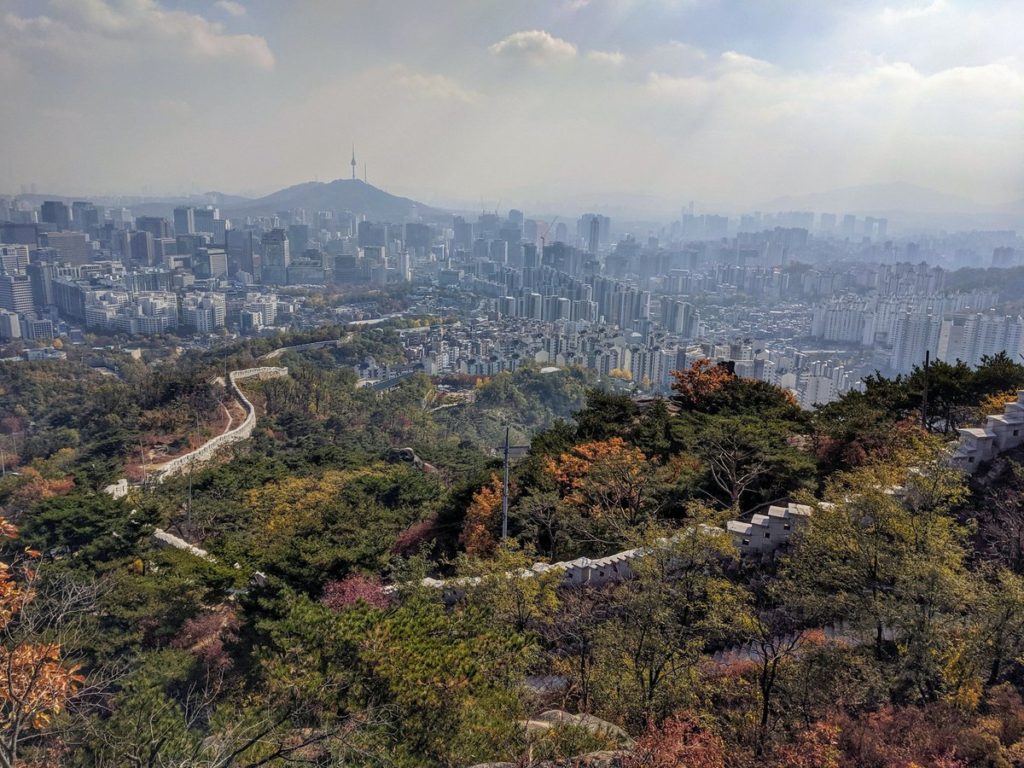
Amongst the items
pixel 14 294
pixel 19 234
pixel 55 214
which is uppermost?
pixel 55 214

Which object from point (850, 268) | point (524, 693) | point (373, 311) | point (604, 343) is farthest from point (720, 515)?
point (850, 268)

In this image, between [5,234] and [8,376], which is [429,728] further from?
[5,234]

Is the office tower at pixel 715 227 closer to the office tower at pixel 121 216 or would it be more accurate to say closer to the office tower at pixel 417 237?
the office tower at pixel 417 237

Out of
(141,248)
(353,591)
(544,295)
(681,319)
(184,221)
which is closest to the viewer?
(353,591)

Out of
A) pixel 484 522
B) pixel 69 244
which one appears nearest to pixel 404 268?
pixel 69 244

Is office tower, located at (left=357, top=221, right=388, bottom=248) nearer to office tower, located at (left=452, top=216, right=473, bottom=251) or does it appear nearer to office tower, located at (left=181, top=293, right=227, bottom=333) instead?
office tower, located at (left=452, top=216, right=473, bottom=251)

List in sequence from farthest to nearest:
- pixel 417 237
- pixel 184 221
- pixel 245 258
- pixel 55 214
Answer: pixel 417 237 < pixel 184 221 < pixel 55 214 < pixel 245 258

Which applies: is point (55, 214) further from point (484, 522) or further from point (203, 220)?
point (484, 522)
